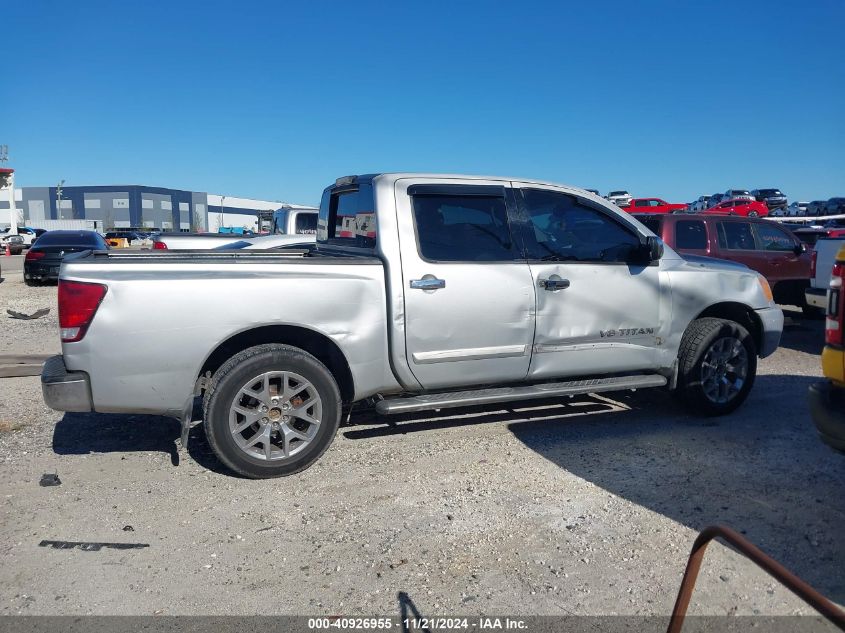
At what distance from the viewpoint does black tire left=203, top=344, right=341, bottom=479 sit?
4.17m

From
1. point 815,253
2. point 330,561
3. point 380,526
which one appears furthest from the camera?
point 815,253

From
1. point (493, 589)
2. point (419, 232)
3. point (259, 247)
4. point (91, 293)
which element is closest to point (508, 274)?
point (419, 232)

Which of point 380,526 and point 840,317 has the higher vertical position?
point 840,317

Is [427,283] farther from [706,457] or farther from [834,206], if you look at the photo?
[834,206]

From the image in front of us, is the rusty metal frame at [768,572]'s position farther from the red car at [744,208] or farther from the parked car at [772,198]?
the parked car at [772,198]

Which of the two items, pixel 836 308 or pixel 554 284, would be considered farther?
pixel 554 284

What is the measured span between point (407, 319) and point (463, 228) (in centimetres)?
84

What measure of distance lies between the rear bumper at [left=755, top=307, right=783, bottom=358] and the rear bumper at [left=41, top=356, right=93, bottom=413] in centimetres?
519

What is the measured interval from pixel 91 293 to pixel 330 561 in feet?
6.78

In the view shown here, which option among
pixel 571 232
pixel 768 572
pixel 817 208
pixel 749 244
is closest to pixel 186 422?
pixel 571 232

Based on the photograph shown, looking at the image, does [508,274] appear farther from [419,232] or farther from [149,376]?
[149,376]

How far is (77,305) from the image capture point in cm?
392

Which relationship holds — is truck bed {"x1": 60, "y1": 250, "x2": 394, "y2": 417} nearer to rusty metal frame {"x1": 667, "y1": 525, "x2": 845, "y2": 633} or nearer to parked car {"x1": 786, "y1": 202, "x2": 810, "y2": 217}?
rusty metal frame {"x1": 667, "y1": 525, "x2": 845, "y2": 633}

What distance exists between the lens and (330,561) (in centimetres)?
336
